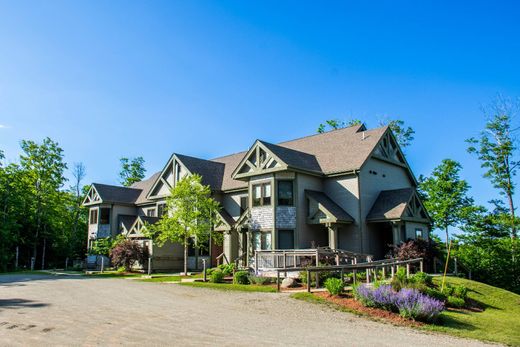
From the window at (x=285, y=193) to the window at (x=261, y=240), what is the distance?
2326mm

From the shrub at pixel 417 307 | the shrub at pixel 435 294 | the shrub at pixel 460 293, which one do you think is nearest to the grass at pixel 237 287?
the shrub at pixel 435 294

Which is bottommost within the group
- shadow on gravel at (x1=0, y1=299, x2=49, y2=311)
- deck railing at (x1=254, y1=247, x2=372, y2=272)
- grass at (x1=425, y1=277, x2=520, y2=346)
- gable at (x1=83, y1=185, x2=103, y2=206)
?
grass at (x1=425, y1=277, x2=520, y2=346)

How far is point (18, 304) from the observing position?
15922mm

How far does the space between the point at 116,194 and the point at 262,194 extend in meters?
22.3

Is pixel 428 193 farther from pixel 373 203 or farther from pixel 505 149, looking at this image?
pixel 373 203

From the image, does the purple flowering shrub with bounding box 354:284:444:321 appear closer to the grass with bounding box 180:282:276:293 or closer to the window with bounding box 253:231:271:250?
the grass with bounding box 180:282:276:293

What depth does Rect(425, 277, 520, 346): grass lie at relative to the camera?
13336mm

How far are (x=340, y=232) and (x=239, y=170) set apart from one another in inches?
328

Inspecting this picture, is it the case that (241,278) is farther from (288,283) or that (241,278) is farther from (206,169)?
(206,169)

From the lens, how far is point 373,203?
1172 inches

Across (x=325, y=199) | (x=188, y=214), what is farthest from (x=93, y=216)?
(x=325, y=199)

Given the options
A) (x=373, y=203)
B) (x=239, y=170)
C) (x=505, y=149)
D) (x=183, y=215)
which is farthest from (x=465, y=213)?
(x=183, y=215)

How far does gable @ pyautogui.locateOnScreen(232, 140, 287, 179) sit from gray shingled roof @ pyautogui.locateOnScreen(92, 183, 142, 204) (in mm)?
18867

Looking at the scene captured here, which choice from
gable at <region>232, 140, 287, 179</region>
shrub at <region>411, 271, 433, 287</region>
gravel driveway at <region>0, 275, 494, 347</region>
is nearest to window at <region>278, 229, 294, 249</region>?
gable at <region>232, 140, 287, 179</region>
